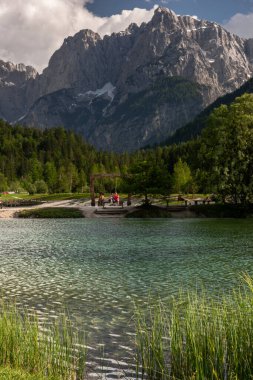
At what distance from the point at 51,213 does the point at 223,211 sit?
29.9 meters

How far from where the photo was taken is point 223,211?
6694 centimetres

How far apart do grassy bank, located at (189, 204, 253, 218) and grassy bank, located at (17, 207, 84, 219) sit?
20.4 m

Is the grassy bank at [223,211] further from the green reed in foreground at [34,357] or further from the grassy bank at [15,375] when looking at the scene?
the grassy bank at [15,375]

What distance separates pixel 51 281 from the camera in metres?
21.9

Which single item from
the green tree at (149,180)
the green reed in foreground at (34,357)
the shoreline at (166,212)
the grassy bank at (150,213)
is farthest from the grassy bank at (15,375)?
the green tree at (149,180)

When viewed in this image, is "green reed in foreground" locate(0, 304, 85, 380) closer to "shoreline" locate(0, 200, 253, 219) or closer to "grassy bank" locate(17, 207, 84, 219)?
"shoreline" locate(0, 200, 253, 219)

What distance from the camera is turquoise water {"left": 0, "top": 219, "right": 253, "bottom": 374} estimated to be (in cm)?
1515

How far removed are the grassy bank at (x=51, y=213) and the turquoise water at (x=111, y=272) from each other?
31.8 m

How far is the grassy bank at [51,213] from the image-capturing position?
74812 millimetres

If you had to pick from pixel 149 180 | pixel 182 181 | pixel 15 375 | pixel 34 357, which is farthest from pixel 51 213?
pixel 15 375

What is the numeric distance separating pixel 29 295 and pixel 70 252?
1391 centimetres

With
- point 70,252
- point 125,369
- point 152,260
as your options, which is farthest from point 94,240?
point 125,369

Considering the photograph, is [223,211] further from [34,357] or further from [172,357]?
[34,357]

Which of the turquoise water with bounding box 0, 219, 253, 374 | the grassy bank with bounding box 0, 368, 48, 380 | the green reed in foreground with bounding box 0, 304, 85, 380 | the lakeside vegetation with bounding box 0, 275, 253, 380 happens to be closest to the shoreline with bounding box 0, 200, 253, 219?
the turquoise water with bounding box 0, 219, 253, 374
